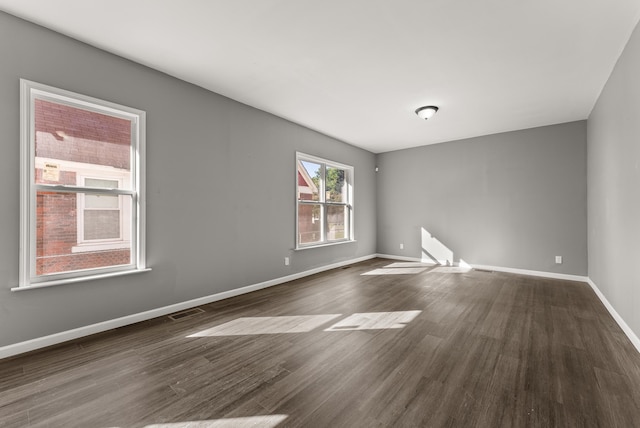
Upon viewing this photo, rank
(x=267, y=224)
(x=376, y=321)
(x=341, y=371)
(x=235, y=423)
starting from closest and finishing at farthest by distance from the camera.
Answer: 1. (x=235, y=423)
2. (x=341, y=371)
3. (x=376, y=321)
4. (x=267, y=224)

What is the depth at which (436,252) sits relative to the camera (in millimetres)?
6348

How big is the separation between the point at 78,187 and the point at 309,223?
353 centimetres

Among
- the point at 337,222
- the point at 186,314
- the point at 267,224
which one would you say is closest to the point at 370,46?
the point at 267,224

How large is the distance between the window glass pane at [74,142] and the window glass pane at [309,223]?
9.34ft

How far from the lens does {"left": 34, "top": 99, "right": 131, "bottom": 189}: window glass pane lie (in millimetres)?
2473

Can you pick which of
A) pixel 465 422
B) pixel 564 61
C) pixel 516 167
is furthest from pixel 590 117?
pixel 465 422

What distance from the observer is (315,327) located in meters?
2.86

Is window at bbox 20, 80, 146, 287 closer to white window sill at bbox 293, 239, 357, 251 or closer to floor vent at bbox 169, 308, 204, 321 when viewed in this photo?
floor vent at bbox 169, 308, 204, 321

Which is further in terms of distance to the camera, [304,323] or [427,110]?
[427,110]

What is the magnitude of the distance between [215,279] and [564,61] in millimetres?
4827

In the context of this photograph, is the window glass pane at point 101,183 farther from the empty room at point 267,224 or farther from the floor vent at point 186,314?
the floor vent at point 186,314

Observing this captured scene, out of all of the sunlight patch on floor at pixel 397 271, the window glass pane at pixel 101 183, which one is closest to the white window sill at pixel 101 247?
the window glass pane at pixel 101 183

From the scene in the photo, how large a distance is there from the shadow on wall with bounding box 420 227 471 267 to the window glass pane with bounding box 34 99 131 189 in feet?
19.2

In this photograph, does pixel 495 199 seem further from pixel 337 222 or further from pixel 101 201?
pixel 101 201
